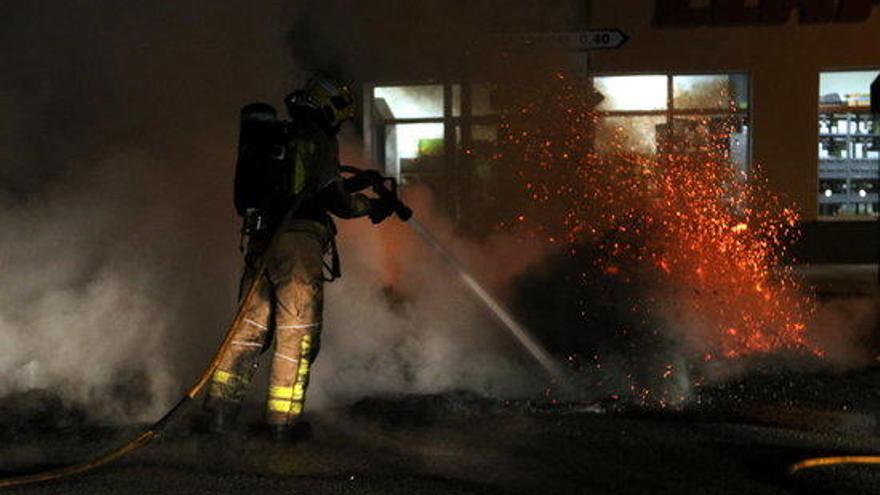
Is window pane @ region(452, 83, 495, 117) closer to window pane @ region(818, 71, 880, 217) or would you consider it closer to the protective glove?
the protective glove

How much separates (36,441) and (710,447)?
9.06 ft

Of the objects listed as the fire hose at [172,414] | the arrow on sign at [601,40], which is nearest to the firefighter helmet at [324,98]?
the fire hose at [172,414]

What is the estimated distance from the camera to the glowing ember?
6941 millimetres

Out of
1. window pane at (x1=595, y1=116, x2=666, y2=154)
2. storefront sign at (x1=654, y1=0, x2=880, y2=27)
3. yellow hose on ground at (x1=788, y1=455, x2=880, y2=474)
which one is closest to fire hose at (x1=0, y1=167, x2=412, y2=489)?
yellow hose on ground at (x1=788, y1=455, x2=880, y2=474)

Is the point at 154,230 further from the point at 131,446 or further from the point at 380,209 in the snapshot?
the point at 131,446

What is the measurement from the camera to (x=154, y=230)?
627 cm

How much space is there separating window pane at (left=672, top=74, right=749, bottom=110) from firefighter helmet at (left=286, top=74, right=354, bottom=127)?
9.94 m

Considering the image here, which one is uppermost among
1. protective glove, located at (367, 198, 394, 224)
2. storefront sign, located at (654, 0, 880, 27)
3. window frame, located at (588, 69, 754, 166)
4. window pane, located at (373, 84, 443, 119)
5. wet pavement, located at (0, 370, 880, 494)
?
storefront sign, located at (654, 0, 880, 27)

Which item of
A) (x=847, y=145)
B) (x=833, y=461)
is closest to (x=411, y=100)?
(x=847, y=145)

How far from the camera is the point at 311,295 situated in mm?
4664

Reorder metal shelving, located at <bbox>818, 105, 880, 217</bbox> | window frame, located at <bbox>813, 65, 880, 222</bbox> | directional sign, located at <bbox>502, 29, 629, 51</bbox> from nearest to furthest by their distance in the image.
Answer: directional sign, located at <bbox>502, 29, 629, 51</bbox> → window frame, located at <bbox>813, 65, 880, 222</bbox> → metal shelving, located at <bbox>818, 105, 880, 217</bbox>

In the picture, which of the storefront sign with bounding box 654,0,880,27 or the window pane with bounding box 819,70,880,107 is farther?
the window pane with bounding box 819,70,880,107

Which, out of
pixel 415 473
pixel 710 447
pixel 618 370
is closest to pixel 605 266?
pixel 618 370

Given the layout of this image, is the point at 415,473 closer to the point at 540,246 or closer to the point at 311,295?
the point at 311,295
